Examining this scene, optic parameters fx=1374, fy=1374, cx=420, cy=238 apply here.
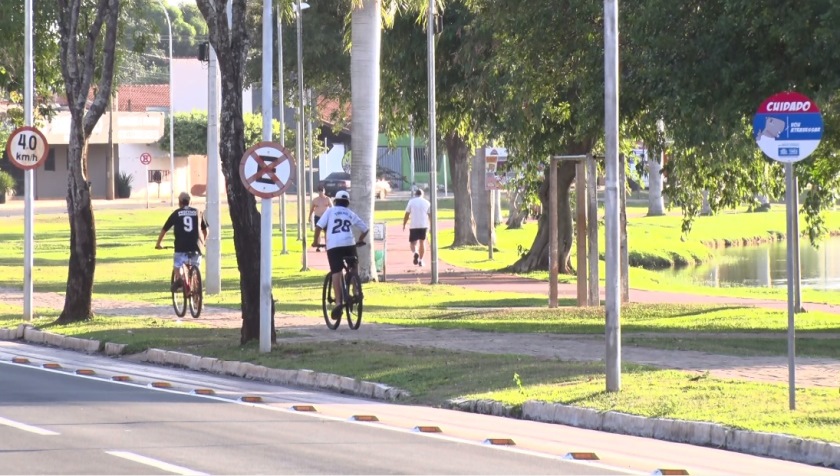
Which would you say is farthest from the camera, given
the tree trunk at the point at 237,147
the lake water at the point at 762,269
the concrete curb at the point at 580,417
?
the lake water at the point at 762,269

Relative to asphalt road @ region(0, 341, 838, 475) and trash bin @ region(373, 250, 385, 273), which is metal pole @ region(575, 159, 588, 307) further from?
asphalt road @ region(0, 341, 838, 475)

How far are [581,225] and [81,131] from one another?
324 inches

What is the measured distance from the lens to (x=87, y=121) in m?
21.5

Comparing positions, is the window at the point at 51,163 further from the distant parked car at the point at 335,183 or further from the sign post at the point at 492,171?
the sign post at the point at 492,171

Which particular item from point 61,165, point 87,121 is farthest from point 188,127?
point 87,121

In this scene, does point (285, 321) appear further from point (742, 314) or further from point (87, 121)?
point (742, 314)

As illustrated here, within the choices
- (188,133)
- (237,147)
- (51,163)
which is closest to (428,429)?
(237,147)

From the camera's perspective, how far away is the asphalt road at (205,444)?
9.62 m

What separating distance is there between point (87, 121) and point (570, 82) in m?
7.57

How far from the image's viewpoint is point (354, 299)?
1941 centimetres

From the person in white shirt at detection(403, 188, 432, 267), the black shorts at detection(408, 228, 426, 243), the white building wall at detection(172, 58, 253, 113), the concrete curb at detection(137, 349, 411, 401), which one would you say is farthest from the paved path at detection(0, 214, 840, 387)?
the white building wall at detection(172, 58, 253, 113)

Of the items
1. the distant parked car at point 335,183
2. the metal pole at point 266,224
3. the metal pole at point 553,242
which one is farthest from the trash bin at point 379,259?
the distant parked car at point 335,183

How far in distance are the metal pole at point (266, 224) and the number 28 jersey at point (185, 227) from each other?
5082 millimetres

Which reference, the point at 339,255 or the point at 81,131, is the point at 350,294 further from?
the point at 81,131
